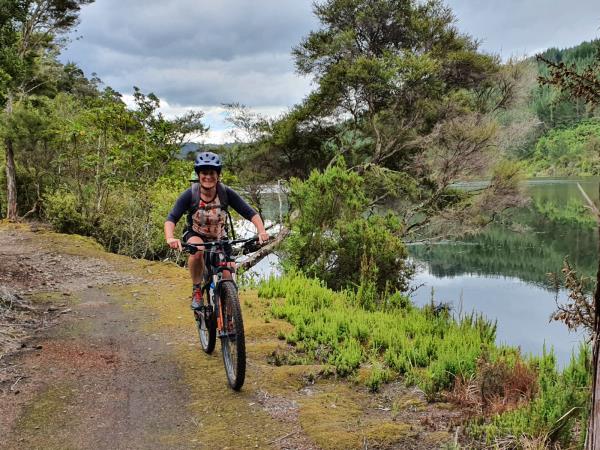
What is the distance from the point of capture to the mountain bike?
4188mm

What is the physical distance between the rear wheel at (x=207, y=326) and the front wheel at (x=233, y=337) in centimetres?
45

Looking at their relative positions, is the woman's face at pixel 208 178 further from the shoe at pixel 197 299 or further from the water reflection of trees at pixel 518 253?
the water reflection of trees at pixel 518 253

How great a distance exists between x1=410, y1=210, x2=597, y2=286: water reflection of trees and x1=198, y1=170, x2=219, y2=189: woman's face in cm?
2200

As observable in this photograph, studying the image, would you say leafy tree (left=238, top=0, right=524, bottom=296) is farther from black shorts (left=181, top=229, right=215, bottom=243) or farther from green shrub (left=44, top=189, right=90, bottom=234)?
black shorts (left=181, top=229, right=215, bottom=243)

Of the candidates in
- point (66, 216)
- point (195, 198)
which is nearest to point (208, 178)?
point (195, 198)

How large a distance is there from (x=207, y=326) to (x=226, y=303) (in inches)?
36.6

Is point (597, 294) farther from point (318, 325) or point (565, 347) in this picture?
point (565, 347)

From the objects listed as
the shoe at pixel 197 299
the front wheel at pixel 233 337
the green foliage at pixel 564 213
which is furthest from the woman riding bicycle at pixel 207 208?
the green foliage at pixel 564 213

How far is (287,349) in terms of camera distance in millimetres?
5586

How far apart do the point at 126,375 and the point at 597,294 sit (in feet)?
13.8

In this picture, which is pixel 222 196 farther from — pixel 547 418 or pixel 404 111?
pixel 404 111

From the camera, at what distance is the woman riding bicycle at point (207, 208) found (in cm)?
488

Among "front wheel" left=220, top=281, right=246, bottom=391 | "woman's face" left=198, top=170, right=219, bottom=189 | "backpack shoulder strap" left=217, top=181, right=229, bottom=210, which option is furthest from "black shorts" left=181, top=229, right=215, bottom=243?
"front wheel" left=220, top=281, right=246, bottom=391

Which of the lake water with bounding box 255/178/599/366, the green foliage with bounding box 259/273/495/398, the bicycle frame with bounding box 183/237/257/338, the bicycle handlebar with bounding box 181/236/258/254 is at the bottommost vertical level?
the lake water with bounding box 255/178/599/366
